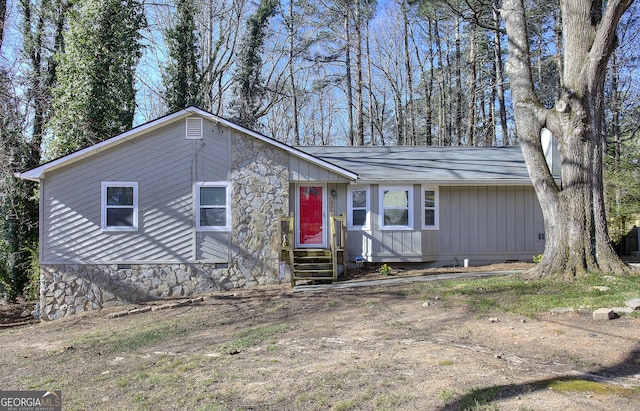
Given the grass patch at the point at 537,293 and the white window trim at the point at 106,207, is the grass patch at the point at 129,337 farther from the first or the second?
the grass patch at the point at 537,293

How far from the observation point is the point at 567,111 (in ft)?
27.6

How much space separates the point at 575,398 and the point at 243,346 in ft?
12.6

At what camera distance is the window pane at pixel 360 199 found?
12391mm

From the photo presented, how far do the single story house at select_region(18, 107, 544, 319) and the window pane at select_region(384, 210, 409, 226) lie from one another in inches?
1.1

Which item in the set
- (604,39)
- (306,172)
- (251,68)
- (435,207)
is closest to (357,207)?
(306,172)

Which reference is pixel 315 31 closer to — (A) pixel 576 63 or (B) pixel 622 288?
(A) pixel 576 63

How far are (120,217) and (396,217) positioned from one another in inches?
283

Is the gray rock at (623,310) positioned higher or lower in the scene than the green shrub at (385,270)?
lower

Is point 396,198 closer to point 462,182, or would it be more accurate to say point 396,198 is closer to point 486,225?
point 462,182

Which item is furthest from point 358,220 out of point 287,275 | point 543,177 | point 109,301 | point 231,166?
point 109,301

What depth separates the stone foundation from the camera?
11203mm

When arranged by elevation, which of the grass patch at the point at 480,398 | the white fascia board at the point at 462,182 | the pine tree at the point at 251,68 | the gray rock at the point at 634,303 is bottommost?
the grass patch at the point at 480,398

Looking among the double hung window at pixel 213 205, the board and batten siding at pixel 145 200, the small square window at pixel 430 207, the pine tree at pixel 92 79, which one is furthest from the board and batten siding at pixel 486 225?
the pine tree at pixel 92 79

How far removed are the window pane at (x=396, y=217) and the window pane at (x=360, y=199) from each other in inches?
25.5
